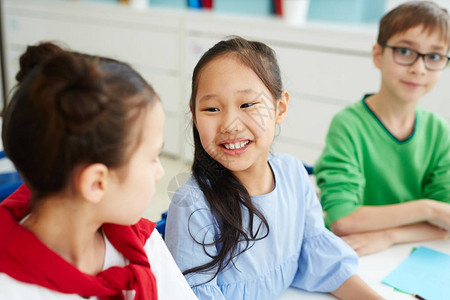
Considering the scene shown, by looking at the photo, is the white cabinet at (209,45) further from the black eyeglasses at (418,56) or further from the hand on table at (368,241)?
the hand on table at (368,241)

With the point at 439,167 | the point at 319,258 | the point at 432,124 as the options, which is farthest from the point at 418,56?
the point at 319,258

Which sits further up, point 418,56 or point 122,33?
point 418,56

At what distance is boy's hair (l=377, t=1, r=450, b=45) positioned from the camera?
4.48 feet

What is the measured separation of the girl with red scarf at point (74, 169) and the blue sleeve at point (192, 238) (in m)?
0.16

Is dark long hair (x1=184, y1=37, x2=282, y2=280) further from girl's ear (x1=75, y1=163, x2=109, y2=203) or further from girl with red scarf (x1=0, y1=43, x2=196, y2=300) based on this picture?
girl's ear (x1=75, y1=163, x2=109, y2=203)

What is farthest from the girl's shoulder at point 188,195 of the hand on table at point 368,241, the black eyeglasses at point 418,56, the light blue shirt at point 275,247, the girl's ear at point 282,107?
the black eyeglasses at point 418,56

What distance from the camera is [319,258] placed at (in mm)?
1111

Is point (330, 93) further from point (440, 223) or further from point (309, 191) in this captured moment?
point (309, 191)

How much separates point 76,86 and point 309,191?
0.70 metres

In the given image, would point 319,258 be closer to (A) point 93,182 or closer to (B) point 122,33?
(A) point 93,182

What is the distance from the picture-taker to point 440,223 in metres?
1.31

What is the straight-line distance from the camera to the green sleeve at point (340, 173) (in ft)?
4.34

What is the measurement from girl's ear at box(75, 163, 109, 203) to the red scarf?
94 mm

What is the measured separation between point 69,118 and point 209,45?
1.95 meters
